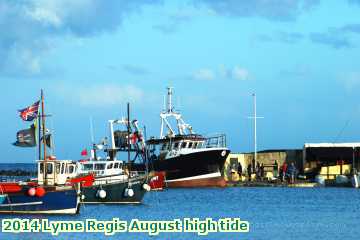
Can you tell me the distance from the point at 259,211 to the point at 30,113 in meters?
17.3

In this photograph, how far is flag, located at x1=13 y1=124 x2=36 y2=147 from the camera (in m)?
53.4

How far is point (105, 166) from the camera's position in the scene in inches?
2628

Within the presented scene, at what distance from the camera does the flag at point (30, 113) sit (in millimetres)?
53125

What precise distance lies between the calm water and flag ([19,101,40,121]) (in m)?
5.65

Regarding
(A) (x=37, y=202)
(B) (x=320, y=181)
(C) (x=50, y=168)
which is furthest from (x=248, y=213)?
(B) (x=320, y=181)

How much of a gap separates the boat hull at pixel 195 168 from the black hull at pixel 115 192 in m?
23.2

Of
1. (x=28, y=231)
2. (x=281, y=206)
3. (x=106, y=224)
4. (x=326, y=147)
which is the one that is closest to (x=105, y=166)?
(x=281, y=206)

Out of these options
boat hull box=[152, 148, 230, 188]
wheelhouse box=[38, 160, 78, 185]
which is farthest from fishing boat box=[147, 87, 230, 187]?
wheelhouse box=[38, 160, 78, 185]

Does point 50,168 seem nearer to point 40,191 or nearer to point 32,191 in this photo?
point 32,191

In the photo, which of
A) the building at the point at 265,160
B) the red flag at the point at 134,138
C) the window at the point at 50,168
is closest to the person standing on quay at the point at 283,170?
the building at the point at 265,160

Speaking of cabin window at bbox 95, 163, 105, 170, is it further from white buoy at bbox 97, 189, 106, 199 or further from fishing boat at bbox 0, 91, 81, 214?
fishing boat at bbox 0, 91, 81, 214

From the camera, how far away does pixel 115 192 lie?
62031 millimetres

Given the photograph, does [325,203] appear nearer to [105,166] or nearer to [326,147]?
[105,166]

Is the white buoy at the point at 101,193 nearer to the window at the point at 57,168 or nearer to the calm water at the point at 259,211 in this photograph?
the calm water at the point at 259,211
